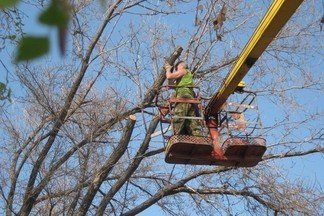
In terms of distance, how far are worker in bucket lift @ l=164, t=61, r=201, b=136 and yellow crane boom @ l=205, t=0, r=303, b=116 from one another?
0.69 m

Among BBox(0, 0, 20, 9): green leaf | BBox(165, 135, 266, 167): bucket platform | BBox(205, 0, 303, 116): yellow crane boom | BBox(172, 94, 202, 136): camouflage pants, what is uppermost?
BBox(205, 0, 303, 116): yellow crane boom

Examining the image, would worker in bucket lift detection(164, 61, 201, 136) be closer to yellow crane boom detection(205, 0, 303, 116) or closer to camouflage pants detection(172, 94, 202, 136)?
camouflage pants detection(172, 94, 202, 136)

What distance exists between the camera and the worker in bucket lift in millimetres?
8625

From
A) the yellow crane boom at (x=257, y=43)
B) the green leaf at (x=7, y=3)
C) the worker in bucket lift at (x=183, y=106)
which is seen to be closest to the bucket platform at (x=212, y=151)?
the worker in bucket lift at (x=183, y=106)

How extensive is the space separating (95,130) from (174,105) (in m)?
3.61

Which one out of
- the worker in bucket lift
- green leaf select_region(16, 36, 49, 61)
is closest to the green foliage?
green leaf select_region(16, 36, 49, 61)

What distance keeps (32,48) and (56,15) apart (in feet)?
0.18

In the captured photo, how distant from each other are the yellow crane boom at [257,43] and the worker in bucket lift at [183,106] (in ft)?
2.26

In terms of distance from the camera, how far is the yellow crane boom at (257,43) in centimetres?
734

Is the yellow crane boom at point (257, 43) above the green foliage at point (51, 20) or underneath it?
above

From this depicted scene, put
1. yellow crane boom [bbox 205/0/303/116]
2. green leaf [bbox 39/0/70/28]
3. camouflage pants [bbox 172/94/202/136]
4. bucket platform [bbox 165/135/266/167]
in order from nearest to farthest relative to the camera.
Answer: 1. green leaf [bbox 39/0/70/28]
2. yellow crane boom [bbox 205/0/303/116]
3. bucket platform [bbox 165/135/266/167]
4. camouflage pants [bbox 172/94/202/136]

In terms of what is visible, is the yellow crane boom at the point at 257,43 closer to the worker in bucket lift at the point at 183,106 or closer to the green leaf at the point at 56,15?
the worker in bucket lift at the point at 183,106

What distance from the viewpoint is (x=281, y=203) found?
12016 millimetres

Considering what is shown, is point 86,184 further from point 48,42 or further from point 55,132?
point 48,42
